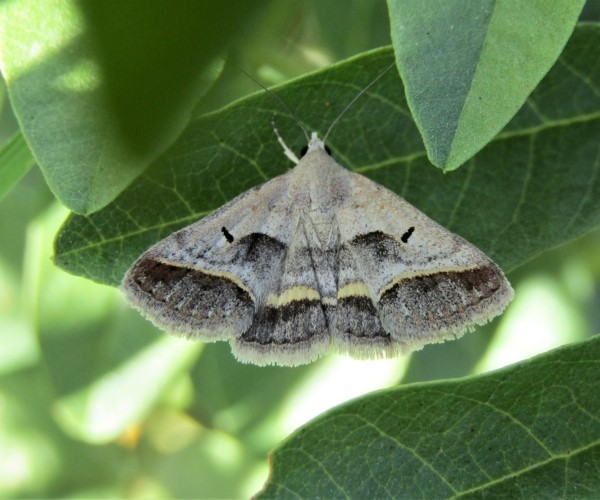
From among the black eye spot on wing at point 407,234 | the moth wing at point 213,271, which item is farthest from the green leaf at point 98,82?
the black eye spot on wing at point 407,234

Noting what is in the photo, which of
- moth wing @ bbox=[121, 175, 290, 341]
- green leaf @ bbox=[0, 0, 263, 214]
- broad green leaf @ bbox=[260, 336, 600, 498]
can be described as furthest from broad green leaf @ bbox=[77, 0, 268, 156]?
broad green leaf @ bbox=[260, 336, 600, 498]

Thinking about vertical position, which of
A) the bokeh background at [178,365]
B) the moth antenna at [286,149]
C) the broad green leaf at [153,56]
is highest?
the broad green leaf at [153,56]

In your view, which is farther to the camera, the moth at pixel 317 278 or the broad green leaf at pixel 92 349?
the broad green leaf at pixel 92 349

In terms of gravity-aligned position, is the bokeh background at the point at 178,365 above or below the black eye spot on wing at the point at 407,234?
below

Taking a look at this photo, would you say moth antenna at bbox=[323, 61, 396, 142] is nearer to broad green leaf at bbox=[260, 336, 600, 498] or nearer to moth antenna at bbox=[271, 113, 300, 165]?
moth antenna at bbox=[271, 113, 300, 165]

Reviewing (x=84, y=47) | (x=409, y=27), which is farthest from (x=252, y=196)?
(x=409, y=27)

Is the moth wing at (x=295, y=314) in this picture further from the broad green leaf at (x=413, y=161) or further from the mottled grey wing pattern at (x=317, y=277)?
the broad green leaf at (x=413, y=161)

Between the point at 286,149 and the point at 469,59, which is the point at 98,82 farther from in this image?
the point at 469,59

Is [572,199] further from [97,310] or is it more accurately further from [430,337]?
[97,310]
